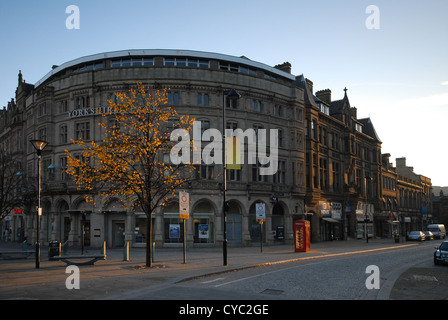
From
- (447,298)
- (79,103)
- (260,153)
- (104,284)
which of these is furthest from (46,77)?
(447,298)

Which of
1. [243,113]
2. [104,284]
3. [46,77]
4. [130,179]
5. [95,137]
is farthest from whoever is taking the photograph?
[46,77]

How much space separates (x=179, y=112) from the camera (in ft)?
119

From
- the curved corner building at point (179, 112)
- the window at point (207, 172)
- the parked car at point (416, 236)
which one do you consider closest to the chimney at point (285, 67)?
the curved corner building at point (179, 112)

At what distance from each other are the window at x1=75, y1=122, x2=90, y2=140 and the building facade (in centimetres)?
8

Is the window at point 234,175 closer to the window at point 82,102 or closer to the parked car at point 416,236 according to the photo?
the window at point 82,102

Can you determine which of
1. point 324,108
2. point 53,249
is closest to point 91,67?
point 53,249

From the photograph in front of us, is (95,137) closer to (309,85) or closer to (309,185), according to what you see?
(309,185)

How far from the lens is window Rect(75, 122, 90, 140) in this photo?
36969mm

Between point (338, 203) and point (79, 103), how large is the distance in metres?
33.6

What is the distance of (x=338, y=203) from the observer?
176 ft

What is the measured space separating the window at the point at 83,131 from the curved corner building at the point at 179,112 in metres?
0.09

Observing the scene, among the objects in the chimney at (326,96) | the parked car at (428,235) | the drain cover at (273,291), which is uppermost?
the chimney at (326,96)

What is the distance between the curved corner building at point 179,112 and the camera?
3588 centimetres

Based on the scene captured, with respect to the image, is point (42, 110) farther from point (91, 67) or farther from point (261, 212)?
point (261, 212)
